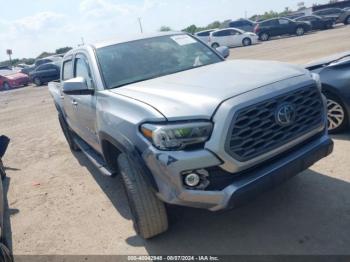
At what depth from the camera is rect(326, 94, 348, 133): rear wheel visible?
4844 millimetres

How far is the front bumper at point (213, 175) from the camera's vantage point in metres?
2.69

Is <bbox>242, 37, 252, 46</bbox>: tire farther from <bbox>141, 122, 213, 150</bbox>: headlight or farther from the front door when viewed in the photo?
<bbox>141, 122, 213, 150</bbox>: headlight

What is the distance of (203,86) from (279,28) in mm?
27974

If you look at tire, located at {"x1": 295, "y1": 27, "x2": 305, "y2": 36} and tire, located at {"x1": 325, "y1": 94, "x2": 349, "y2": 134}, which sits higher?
tire, located at {"x1": 325, "y1": 94, "x2": 349, "y2": 134}

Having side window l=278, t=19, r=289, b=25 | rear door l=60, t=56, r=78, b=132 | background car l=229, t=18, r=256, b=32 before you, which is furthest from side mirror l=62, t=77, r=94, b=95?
background car l=229, t=18, r=256, b=32

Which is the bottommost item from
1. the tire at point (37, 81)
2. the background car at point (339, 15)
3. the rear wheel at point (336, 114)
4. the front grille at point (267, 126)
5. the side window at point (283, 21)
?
the tire at point (37, 81)

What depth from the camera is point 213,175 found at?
8.98 feet

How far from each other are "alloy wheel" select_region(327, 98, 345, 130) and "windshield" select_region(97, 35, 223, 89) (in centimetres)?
166

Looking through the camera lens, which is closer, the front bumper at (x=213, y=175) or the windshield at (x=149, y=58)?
the front bumper at (x=213, y=175)

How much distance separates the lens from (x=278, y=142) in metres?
2.92

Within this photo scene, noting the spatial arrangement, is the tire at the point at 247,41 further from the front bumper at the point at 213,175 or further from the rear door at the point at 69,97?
the front bumper at the point at 213,175

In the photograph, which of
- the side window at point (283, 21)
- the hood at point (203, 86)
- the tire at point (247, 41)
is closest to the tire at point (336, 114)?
the hood at point (203, 86)

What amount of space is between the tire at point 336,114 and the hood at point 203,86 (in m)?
1.63

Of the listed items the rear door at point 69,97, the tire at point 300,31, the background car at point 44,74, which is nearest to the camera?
the rear door at point 69,97
